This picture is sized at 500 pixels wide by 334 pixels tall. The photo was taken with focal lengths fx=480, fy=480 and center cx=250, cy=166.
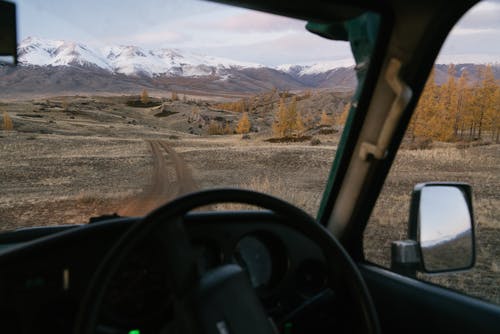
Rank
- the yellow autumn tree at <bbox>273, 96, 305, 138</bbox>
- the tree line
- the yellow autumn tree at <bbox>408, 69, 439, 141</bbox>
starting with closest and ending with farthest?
the yellow autumn tree at <bbox>408, 69, 439, 141</bbox> < the tree line < the yellow autumn tree at <bbox>273, 96, 305, 138</bbox>

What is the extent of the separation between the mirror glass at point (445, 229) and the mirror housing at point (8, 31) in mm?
1995

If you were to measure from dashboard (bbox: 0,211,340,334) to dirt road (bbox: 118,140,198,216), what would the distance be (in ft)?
1.38

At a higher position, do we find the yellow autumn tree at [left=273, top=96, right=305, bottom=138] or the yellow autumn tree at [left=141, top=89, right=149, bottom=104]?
the yellow autumn tree at [left=141, top=89, right=149, bottom=104]

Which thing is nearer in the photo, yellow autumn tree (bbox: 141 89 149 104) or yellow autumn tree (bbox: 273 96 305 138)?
yellow autumn tree (bbox: 141 89 149 104)

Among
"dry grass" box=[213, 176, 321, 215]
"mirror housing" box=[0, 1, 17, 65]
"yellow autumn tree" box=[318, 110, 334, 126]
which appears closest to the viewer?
"mirror housing" box=[0, 1, 17, 65]

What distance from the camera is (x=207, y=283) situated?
68.9 inches

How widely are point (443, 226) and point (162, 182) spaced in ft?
6.05

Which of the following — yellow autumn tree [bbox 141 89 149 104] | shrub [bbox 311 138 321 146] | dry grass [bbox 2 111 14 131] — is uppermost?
yellow autumn tree [bbox 141 89 149 104]

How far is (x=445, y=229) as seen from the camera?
100 inches

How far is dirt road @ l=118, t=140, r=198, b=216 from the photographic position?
9.39 feet

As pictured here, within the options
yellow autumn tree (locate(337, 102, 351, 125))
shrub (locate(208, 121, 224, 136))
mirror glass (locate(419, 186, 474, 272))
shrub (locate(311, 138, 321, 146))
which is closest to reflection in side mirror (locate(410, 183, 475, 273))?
mirror glass (locate(419, 186, 474, 272))

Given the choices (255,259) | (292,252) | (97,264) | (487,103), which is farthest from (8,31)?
(487,103)

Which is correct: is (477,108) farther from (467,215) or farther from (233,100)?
(233,100)

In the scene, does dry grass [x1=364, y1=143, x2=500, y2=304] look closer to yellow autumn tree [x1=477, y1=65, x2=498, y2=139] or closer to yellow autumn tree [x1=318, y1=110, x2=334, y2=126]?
yellow autumn tree [x1=477, y1=65, x2=498, y2=139]
